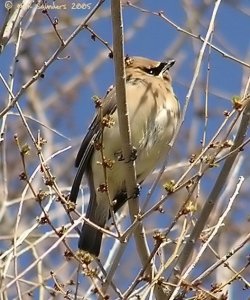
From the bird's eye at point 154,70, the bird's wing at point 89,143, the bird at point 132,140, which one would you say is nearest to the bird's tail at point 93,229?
the bird at point 132,140

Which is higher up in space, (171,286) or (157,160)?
(157,160)

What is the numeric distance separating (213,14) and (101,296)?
1.19 metres

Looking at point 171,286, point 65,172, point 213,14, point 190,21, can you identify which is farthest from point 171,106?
point 65,172

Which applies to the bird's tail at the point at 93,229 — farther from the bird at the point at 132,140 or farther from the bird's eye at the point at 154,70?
the bird's eye at the point at 154,70

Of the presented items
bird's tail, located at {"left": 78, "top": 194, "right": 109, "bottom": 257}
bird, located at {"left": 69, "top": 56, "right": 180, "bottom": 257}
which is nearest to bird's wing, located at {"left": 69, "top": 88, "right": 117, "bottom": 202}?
bird, located at {"left": 69, "top": 56, "right": 180, "bottom": 257}

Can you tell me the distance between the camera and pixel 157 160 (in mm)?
4930

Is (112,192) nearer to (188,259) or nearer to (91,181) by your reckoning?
(91,181)

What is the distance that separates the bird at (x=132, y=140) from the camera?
15.5 feet

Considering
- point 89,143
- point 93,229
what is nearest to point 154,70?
point 89,143

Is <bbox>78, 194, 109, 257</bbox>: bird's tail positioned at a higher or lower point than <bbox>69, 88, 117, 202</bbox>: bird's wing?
lower

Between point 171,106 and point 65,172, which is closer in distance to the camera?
point 171,106

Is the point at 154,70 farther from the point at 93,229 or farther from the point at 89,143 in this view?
the point at 93,229

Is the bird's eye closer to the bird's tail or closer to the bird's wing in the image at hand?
the bird's wing

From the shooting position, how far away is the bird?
4.72 m
